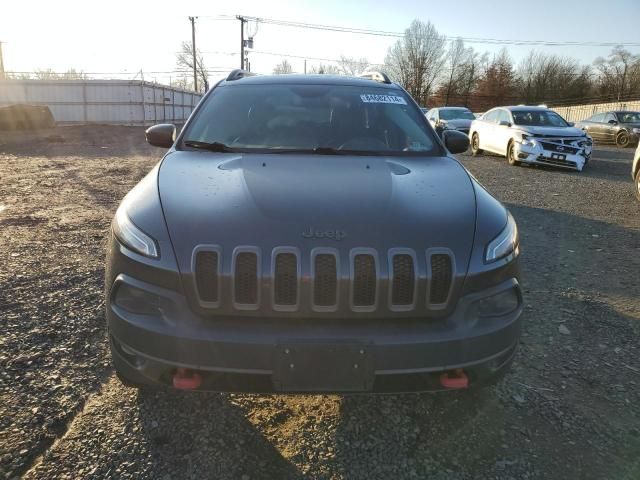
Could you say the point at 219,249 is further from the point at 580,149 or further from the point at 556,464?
the point at 580,149

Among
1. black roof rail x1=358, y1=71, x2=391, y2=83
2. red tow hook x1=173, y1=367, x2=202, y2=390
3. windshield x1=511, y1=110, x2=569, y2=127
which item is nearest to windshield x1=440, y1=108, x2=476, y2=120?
windshield x1=511, y1=110, x2=569, y2=127

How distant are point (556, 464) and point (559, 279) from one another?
2.63 m

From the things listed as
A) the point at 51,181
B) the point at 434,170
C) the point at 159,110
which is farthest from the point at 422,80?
the point at 434,170

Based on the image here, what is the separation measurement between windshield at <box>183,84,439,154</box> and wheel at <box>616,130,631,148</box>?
1965cm

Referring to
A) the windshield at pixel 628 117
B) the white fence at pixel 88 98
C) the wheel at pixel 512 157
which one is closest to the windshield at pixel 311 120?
the wheel at pixel 512 157

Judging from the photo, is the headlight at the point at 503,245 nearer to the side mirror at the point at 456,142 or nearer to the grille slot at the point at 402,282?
the grille slot at the point at 402,282

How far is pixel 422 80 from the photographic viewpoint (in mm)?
67438

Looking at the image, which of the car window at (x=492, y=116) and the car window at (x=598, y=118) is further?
the car window at (x=598, y=118)

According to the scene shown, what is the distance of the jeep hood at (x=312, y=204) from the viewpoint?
194 centimetres

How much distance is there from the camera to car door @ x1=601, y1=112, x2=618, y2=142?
64.4 ft

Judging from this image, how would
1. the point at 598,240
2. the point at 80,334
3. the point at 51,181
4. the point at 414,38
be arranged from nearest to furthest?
the point at 80,334 → the point at 598,240 → the point at 51,181 → the point at 414,38

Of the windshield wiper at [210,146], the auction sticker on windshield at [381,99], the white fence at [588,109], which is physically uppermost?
the white fence at [588,109]

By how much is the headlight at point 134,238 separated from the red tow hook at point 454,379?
126 cm

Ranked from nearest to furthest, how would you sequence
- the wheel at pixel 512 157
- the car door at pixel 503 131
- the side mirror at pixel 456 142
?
the side mirror at pixel 456 142
the wheel at pixel 512 157
the car door at pixel 503 131
